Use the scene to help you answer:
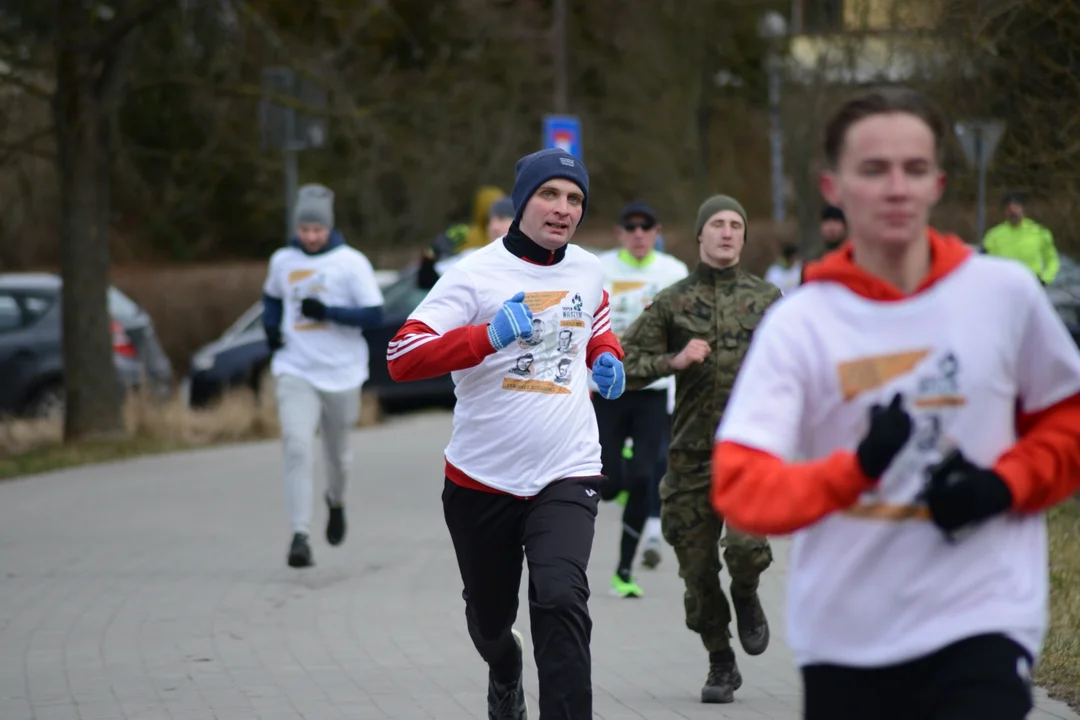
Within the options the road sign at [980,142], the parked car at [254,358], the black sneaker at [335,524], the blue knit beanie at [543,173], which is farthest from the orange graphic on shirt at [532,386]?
the parked car at [254,358]

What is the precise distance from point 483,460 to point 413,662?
229 cm

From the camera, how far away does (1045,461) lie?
3297 millimetres

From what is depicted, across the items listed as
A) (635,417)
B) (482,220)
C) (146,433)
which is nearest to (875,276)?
(635,417)

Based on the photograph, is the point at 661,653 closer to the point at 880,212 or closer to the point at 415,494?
the point at 880,212

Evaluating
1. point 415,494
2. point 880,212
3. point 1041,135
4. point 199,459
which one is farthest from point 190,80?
point 880,212

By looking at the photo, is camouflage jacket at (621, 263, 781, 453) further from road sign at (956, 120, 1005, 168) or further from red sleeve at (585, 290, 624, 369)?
road sign at (956, 120, 1005, 168)

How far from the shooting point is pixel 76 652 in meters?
8.02

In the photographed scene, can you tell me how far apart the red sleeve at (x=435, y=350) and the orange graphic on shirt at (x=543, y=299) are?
0.27m

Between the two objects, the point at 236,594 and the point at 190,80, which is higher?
the point at 190,80

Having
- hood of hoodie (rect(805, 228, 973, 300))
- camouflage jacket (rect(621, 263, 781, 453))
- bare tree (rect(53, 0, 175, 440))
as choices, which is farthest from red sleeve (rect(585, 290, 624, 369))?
bare tree (rect(53, 0, 175, 440))

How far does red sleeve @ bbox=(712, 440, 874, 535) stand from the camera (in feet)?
10.4

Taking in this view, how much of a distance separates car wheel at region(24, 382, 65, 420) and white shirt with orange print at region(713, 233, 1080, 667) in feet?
51.3

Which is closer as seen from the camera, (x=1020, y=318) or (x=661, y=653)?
(x=1020, y=318)

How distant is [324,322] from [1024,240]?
16.3 ft
